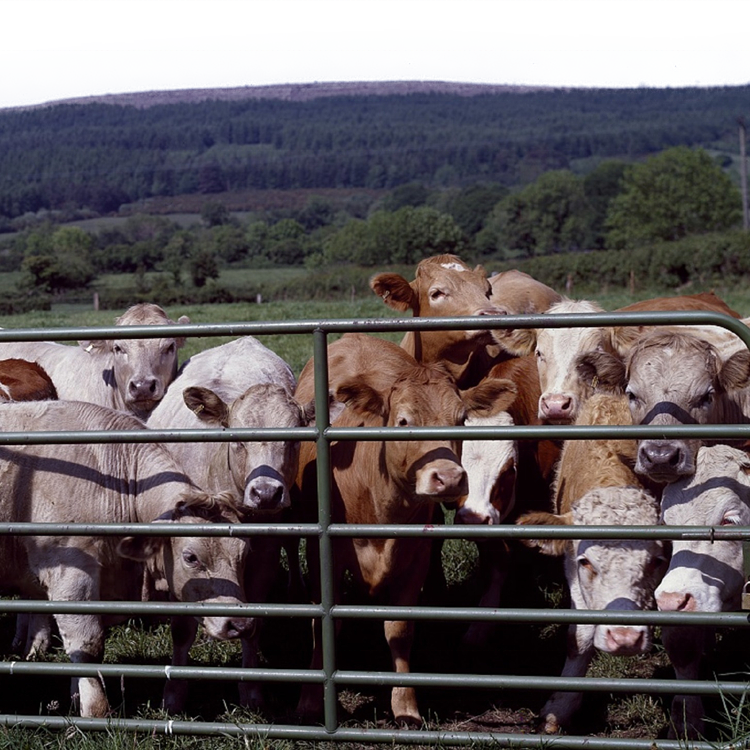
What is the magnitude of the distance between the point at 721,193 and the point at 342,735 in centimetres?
10967

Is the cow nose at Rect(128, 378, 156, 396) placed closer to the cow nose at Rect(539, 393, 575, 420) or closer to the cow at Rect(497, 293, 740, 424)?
the cow at Rect(497, 293, 740, 424)

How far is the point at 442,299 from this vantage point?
6516 millimetres

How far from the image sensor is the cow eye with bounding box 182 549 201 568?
4.21 m

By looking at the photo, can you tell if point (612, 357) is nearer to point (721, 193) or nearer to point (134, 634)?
point (134, 634)

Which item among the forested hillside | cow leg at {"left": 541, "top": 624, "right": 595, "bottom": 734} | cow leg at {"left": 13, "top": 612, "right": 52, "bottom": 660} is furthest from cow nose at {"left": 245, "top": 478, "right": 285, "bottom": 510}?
the forested hillside

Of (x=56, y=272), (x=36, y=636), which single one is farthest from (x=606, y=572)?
(x=56, y=272)

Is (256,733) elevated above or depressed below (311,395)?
below

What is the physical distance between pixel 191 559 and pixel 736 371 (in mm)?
2460

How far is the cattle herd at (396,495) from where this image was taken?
4090mm

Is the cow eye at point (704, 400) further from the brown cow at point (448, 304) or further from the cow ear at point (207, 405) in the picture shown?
the cow ear at point (207, 405)

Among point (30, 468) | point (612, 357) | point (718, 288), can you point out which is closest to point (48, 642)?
point (30, 468)

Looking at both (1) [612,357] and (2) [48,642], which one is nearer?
(1) [612,357]

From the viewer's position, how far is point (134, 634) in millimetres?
5477

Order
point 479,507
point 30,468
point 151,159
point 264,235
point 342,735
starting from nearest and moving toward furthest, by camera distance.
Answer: point 342,735, point 30,468, point 479,507, point 264,235, point 151,159
